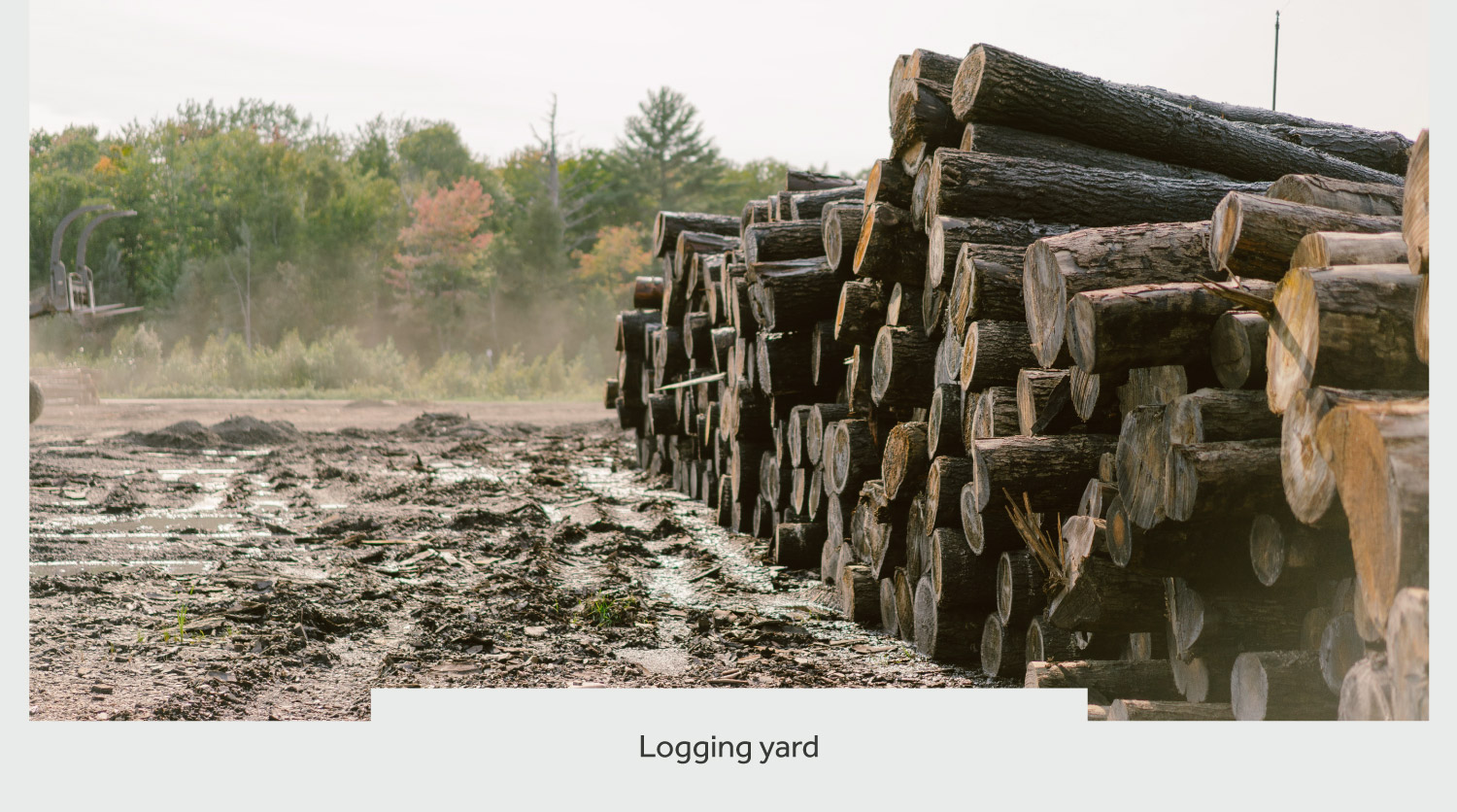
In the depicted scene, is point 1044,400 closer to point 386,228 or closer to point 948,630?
point 948,630

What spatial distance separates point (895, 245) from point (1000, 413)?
3.55 feet

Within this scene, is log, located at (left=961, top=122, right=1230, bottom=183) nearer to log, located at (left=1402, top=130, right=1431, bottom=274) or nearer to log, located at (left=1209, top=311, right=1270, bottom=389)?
log, located at (left=1209, top=311, right=1270, bottom=389)

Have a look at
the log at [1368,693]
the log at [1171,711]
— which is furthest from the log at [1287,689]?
the log at [1368,693]

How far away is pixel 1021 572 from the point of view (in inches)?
138

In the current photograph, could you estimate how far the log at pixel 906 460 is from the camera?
4133mm

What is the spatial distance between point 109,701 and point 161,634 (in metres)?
0.82

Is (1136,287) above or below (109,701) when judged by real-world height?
above

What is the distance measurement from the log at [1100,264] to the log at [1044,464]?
1.15 ft

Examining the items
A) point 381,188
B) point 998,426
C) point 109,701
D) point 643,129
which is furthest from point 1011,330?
point 381,188

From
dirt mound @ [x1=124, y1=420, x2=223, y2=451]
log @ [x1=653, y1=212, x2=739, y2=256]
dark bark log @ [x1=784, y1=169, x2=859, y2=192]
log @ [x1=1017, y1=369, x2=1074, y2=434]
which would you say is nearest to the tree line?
dirt mound @ [x1=124, y1=420, x2=223, y2=451]

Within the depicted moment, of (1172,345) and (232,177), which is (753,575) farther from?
(232,177)

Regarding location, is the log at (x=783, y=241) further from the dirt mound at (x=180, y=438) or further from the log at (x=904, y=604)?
the dirt mound at (x=180, y=438)

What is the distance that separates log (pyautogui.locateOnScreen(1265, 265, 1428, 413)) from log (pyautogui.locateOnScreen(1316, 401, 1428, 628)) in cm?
19

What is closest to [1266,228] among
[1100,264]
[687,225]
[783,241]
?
[1100,264]
